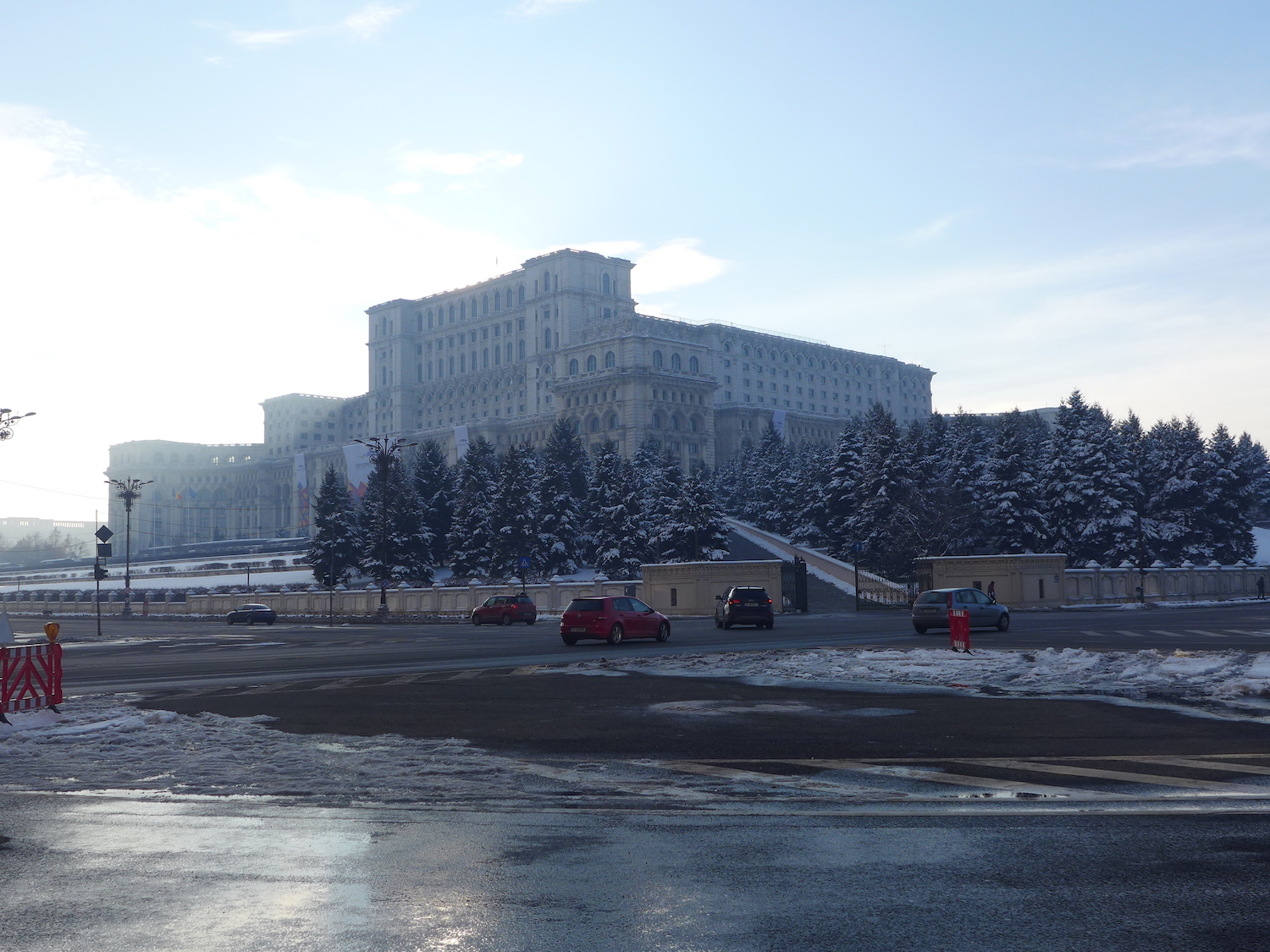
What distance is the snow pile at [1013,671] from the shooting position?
16.7m

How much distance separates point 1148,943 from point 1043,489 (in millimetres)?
74623

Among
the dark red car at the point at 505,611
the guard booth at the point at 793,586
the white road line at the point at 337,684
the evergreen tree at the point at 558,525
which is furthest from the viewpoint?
the evergreen tree at the point at 558,525

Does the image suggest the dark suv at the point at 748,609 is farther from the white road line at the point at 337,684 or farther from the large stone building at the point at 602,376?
the large stone building at the point at 602,376

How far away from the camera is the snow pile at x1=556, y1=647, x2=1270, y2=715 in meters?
16.7

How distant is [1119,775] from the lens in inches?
390

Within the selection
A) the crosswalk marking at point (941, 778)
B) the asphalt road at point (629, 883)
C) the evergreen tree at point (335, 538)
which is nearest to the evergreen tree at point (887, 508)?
the evergreen tree at point (335, 538)

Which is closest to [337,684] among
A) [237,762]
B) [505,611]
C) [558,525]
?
[237,762]

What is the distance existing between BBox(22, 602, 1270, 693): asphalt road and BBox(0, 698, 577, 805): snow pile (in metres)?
7.58

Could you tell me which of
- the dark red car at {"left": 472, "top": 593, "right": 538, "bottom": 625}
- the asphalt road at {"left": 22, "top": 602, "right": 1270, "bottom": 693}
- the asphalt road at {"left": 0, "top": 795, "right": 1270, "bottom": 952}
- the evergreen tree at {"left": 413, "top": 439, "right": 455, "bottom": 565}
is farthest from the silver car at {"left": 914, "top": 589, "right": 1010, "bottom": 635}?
the evergreen tree at {"left": 413, "top": 439, "right": 455, "bottom": 565}

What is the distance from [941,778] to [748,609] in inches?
1209

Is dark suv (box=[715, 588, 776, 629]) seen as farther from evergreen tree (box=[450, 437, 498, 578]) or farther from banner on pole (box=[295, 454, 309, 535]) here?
banner on pole (box=[295, 454, 309, 535])

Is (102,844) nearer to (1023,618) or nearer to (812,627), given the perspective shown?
(812,627)

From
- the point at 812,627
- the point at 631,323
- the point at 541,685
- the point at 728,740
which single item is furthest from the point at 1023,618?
the point at 631,323

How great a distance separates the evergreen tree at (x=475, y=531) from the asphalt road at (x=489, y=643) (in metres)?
37.5
